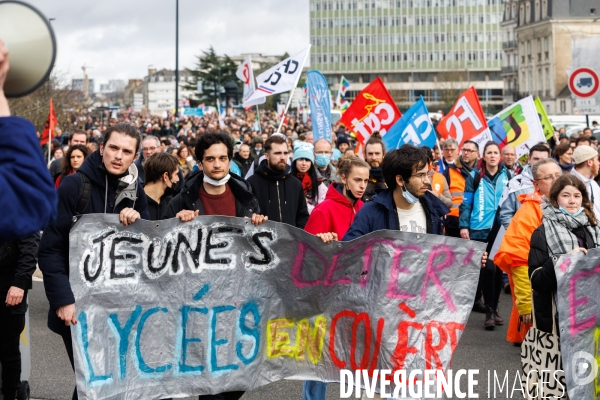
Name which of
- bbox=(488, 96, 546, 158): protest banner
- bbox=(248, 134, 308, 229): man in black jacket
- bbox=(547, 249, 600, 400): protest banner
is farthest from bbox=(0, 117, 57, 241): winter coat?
bbox=(488, 96, 546, 158): protest banner

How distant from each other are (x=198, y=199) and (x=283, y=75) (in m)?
11.6

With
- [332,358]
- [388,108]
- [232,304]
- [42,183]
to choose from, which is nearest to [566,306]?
Answer: [332,358]

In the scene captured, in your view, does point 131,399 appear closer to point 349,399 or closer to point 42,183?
point 349,399

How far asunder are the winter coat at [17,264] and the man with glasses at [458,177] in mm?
5415

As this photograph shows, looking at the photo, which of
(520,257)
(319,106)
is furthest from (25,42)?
(319,106)

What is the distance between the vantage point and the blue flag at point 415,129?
1215cm

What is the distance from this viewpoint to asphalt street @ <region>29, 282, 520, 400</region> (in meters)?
6.74

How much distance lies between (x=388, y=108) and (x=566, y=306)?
8.74 m

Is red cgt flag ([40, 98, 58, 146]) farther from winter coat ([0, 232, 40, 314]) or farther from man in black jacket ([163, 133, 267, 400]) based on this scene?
man in black jacket ([163, 133, 267, 400])

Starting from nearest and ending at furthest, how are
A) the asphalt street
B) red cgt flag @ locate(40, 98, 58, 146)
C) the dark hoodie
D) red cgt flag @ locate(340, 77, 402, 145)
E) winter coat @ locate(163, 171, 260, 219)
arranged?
winter coat @ locate(163, 171, 260, 219)
the asphalt street
the dark hoodie
red cgt flag @ locate(340, 77, 402, 145)
red cgt flag @ locate(40, 98, 58, 146)

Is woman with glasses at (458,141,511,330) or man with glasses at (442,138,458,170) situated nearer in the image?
woman with glasses at (458,141,511,330)

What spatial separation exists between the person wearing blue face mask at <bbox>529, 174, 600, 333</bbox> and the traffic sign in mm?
10196

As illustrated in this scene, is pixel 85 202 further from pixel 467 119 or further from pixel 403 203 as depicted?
pixel 467 119

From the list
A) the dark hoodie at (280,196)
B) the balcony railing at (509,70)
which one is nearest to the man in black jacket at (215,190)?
the dark hoodie at (280,196)
